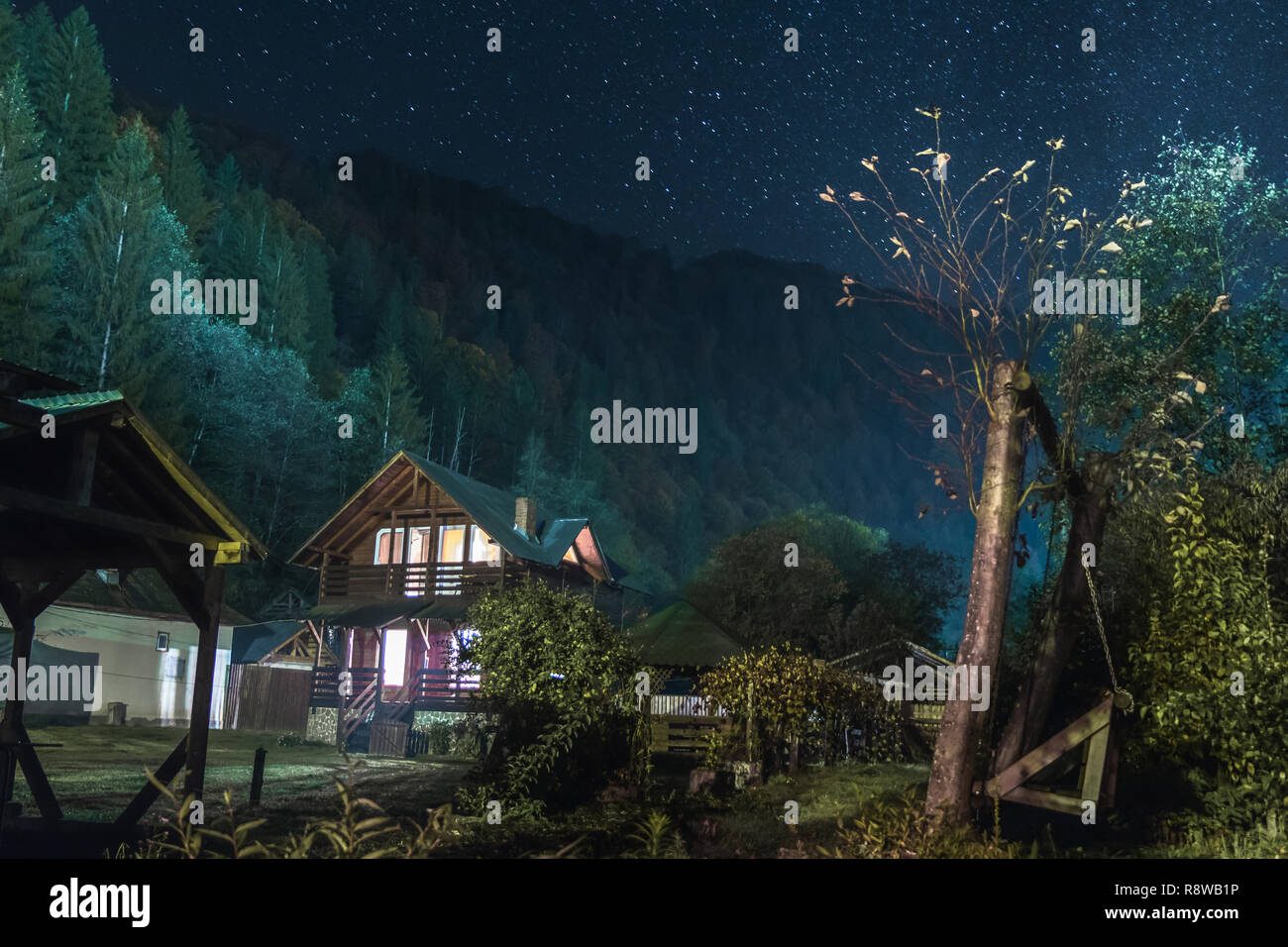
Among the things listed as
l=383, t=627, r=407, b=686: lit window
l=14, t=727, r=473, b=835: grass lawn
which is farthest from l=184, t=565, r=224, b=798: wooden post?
l=383, t=627, r=407, b=686: lit window

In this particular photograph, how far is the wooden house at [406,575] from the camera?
34.6m

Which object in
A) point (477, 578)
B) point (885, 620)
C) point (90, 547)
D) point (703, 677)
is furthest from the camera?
point (885, 620)

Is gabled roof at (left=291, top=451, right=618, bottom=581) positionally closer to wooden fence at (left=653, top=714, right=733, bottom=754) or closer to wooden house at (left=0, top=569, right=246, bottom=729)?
wooden house at (left=0, top=569, right=246, bottom=729)

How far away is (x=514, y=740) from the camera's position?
15.3 meters

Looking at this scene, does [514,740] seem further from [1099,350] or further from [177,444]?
[177,444]

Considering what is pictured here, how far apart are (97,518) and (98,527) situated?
1747 millimetres

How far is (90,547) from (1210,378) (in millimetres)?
21477

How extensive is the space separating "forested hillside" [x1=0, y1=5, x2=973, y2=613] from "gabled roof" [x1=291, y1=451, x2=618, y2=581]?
32.8 ft

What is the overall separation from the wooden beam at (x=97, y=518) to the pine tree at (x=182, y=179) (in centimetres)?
5465

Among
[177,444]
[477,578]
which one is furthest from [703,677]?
[177,444]

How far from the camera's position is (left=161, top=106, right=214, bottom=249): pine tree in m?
60.2

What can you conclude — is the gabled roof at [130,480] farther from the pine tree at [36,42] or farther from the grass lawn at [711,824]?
the pine tree at [36,42]

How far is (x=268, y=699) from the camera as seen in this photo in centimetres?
3794

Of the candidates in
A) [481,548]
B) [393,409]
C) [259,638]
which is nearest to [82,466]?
[481,548]
